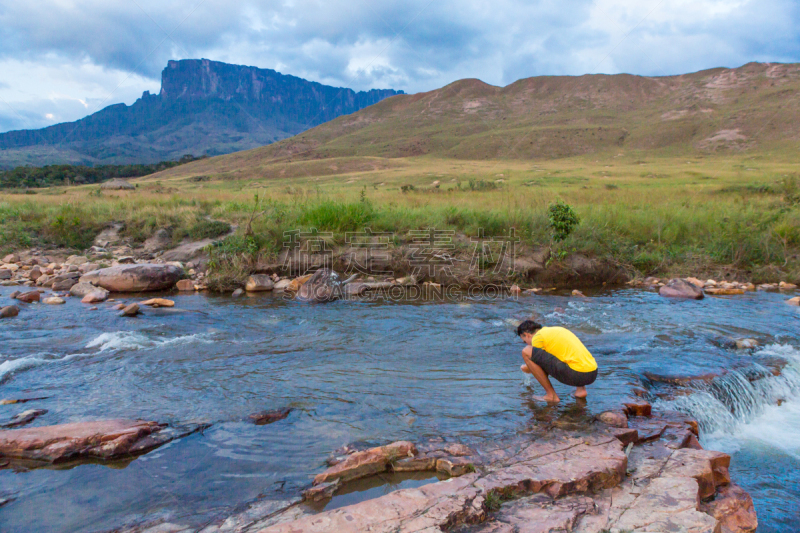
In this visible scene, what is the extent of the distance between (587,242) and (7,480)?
473 inches

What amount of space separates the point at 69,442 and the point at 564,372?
4.79 meters

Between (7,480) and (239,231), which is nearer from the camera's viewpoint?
(7,480)

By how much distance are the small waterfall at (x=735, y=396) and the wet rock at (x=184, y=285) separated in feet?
32.1

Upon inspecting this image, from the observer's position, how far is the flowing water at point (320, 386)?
3682 millimetres

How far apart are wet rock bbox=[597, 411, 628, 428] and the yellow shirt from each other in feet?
1.76

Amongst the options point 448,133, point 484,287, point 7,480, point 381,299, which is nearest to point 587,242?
point 484,287

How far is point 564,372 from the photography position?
5.13 m

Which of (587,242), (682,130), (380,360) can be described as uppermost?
(682,130)

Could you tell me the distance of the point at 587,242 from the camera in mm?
12289

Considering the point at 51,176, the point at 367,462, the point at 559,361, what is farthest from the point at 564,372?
the point at 51,176

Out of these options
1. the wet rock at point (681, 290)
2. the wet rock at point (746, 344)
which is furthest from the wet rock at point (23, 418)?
the wet rock at point (681, 290)

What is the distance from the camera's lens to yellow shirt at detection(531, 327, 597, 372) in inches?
201

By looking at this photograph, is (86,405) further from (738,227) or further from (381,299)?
(738,227)

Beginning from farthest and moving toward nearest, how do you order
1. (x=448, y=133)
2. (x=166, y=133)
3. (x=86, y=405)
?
(x=166, y=133) < (x=448, y=133) < (x=86, y=405)
